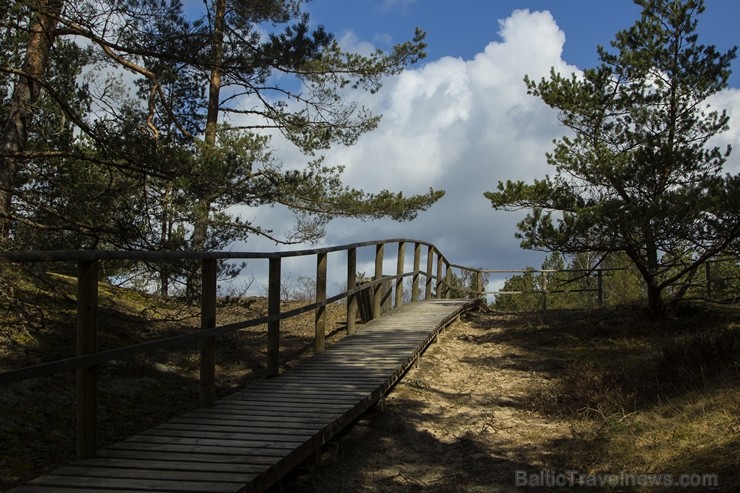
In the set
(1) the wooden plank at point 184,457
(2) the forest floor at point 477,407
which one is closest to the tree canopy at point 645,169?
(2) the forest floor at point 477,407

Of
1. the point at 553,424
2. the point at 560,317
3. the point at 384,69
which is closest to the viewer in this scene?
the point at 553,424

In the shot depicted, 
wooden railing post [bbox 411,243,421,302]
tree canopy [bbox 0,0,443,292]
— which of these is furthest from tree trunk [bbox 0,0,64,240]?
wooden railing post [bbox 411,243,421,302]

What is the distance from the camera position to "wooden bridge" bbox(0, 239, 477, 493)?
3691mm

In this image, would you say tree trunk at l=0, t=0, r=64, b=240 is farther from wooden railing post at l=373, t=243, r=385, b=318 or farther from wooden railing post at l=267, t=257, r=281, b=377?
wooden railing post at l=373, t=243, r=385, b=318

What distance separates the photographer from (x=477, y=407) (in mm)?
6715

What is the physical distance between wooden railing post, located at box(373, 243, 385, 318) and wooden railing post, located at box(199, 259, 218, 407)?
543 centimetres

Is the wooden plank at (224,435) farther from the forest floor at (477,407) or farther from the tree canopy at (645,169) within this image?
the tree canopy at (645,169)

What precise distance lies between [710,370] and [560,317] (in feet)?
18.9

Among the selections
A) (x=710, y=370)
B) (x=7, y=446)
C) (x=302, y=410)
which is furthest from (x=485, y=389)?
(x=7, y=446)

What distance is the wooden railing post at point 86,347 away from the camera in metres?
4.01

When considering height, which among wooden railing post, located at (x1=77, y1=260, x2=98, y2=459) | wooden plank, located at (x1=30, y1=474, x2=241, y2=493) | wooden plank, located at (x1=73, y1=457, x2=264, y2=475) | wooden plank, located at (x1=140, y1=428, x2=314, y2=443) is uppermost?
wooden railing post, located at (x1=77, y1=260, x2=98, y2=459)

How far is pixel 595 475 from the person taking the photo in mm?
4484

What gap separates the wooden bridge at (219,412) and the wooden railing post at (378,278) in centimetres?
267

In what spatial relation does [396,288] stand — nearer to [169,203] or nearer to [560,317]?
[560,317]
